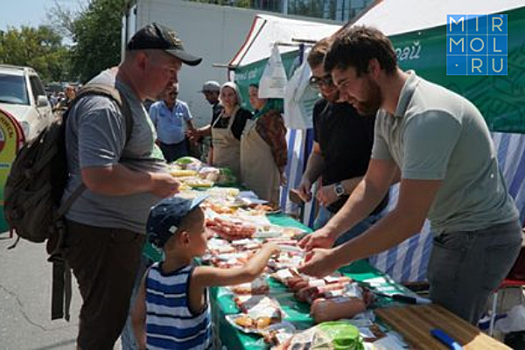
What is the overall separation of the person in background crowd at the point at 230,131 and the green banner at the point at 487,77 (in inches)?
65.9

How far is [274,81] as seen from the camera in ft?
14.4

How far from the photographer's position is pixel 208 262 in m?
2.10

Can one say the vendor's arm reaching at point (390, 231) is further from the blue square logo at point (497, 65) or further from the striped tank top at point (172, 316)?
the blue square logo at point (497, 65)

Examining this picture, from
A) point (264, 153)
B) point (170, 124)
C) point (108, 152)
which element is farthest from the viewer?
point (170, 124)

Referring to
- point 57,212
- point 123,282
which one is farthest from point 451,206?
point 57,212

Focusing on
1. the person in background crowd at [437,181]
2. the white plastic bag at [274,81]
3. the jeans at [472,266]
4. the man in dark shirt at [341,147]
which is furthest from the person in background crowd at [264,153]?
the jeans at [472,266]

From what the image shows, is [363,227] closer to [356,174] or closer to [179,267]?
[356,174]

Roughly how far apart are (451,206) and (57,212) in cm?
166

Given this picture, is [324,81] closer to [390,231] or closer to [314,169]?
[314,169]

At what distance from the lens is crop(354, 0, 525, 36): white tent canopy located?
95.7 inches

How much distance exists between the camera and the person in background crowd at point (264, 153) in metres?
3.84

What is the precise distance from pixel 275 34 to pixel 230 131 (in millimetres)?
2224
